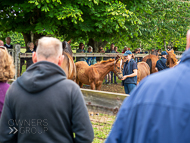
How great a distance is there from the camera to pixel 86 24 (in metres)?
12.2

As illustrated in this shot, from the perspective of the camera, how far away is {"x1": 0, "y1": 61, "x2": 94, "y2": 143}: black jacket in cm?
201

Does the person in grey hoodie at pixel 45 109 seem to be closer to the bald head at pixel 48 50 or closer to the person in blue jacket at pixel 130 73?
the bald head at pixel 48 50

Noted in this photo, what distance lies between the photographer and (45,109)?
201 cm

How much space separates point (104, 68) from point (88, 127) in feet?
26.1

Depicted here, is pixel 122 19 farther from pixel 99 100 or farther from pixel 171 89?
pixel 171 89

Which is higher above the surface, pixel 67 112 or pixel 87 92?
pixel 67 112

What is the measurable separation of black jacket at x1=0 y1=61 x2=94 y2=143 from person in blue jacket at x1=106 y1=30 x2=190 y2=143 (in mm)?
776

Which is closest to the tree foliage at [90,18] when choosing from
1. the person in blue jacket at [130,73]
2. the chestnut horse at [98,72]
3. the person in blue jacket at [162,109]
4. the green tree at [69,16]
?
the green tree at [69,16]

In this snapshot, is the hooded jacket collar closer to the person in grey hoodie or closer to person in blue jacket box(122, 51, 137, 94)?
the person in grey hoodie

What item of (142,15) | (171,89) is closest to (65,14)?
(142,15)

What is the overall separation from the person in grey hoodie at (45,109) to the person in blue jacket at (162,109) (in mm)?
779

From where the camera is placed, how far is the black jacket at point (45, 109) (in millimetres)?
2010

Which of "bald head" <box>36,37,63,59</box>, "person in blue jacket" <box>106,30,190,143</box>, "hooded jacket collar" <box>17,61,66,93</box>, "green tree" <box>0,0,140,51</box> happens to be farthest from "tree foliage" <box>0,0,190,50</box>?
"person in blue jacket" <box>106,30,190,143</box>

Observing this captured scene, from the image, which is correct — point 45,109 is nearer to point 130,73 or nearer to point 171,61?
point 130,73
